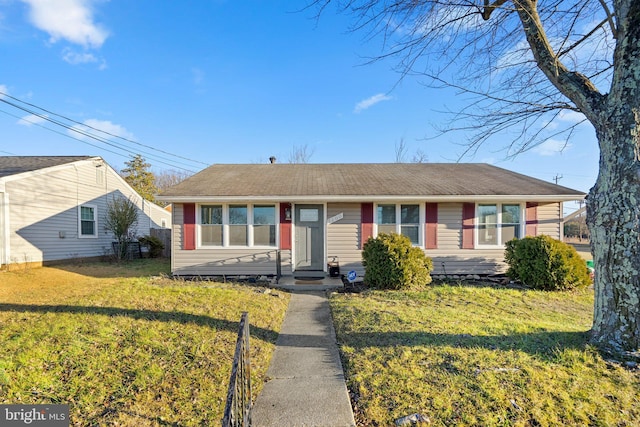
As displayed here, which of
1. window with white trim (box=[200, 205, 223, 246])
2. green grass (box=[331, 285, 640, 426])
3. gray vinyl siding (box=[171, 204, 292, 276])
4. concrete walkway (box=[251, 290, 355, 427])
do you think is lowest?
concrete walkway (box=[251, 290, 355, 427])

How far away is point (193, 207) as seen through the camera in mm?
8852

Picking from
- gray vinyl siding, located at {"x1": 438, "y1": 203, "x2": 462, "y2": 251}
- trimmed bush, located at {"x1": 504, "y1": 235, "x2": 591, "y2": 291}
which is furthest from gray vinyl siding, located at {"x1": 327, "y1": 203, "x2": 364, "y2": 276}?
trimmed bush, located at {"x1": 504, "y1": 235, "x2": 591, "y2": 291}

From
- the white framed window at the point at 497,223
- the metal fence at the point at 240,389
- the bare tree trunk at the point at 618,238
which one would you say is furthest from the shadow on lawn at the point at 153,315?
the white framed window at the point at 497,223

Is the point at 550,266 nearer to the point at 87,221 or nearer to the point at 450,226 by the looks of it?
the point at 450,226

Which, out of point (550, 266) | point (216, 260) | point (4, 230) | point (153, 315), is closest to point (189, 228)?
point (216, 260)

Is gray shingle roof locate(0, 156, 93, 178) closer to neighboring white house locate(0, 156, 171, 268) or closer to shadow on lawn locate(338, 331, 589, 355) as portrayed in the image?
neighboring white house locate(0, 156, 171, 268)

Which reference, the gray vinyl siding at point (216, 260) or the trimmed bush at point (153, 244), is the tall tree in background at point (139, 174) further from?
the gray vinyl siding at point (216, 260)

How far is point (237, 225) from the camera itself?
8.97 m

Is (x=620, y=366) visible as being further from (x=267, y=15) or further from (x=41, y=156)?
(x=41, y=156)

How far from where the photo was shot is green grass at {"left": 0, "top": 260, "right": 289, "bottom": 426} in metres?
2.87

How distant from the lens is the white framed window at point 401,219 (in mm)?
9023

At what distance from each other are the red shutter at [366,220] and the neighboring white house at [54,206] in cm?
1132

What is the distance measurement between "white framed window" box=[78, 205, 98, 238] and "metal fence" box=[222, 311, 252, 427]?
1339 centimetres

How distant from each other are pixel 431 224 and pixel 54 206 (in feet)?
44.6
